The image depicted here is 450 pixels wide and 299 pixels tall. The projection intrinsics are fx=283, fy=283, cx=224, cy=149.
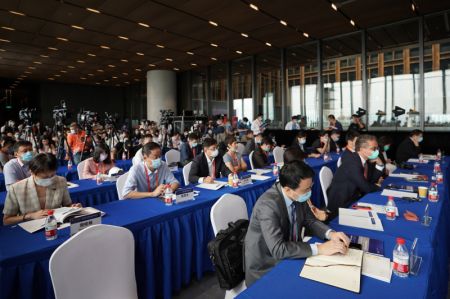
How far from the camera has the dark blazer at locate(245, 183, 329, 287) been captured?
1.54 metres

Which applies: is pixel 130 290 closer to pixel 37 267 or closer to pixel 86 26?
pixel 37 267

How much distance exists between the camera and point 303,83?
10.1 metres

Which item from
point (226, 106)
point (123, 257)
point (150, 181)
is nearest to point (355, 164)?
point (150, 181)

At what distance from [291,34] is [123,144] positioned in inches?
225

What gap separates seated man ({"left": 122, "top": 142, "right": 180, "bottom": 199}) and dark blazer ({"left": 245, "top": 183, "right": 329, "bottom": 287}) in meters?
1.59

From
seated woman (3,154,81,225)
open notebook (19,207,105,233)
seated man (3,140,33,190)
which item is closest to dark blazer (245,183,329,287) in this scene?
open notebook (19,207,105,233)

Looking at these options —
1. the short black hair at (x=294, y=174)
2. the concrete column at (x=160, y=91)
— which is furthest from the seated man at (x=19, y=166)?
the concrete column at (x=160, y=91)

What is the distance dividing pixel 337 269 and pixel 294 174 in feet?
1.77

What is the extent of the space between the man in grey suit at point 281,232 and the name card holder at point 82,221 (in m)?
1.13

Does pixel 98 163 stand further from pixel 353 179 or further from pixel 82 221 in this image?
pixel 353 179

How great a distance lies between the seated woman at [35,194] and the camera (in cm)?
225

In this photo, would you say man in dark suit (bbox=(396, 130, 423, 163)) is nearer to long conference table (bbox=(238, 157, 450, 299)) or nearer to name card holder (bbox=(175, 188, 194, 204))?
long conference table (bbox=(238, 157, 450, 299))

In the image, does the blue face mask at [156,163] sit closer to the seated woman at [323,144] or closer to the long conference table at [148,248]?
the long conference table at [148,248]

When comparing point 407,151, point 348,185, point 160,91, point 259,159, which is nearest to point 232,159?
point 259,159
